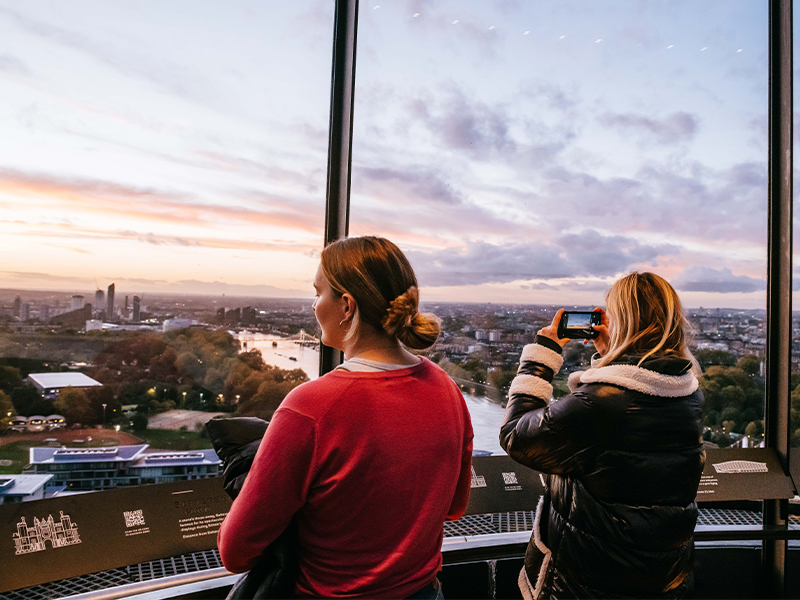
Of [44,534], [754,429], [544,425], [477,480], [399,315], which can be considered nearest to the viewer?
[399,315]

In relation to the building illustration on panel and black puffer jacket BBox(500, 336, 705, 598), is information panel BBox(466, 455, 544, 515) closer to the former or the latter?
black puffer jacket BBox(500, 336, 705, 598)

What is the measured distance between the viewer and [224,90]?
6.78ft

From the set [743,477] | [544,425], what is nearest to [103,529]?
[544,425]

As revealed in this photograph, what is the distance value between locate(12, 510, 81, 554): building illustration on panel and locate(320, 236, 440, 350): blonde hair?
126 centimetres

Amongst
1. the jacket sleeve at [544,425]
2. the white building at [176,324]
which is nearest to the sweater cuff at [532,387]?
the jacket sleeve at [544,425]

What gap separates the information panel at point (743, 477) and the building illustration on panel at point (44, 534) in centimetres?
261

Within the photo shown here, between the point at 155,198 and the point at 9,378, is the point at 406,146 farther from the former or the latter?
the point at 9,378

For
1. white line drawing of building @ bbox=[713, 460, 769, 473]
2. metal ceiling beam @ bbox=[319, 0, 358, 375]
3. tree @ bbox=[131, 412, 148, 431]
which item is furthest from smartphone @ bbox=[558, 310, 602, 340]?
tree @ bbox=[131, 412, 148, 431]

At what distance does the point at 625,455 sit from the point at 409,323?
0.75 meters

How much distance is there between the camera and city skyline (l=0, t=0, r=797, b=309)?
69.9 inches

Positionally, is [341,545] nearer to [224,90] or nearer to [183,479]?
[183,479]

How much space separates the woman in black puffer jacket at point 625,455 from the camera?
4.31 feet

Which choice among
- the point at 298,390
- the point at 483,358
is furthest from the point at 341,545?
the point at 483,358

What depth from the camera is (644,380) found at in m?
1.31
